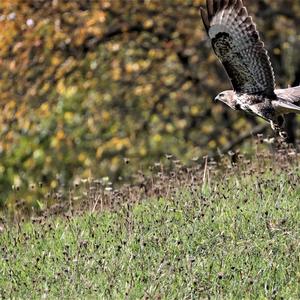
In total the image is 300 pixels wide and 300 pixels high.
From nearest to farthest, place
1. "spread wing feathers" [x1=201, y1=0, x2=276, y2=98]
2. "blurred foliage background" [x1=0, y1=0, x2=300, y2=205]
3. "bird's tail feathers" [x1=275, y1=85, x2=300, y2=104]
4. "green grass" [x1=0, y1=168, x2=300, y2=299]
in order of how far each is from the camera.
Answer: "green grass" [x1=0, y1=168, x2=300, y2=299] → "spread wing feathers" [x1=201, y1=0, x2=276, y2=98] → "bird's tail feathers" [x1=275, y1=85, x2=300, y2=104] → "blurred foliage background" [x1=0, y1=0, x2=300, y2=205]

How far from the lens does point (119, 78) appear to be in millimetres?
12961

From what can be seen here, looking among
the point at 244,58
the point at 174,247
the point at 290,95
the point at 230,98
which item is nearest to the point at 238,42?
the point at 244,58

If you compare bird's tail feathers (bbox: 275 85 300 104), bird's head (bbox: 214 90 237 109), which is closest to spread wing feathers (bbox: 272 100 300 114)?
bird's tail feathers (bbox: 275 85 300 104)

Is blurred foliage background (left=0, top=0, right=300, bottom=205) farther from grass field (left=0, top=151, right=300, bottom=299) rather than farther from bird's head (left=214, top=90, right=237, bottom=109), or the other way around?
grass field (left=0, top=151, right=300, bottom=299)

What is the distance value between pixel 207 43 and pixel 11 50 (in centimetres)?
258

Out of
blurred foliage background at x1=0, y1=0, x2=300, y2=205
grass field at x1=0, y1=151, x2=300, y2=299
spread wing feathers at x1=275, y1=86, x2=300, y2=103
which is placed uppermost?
spread wing feathers at x1=275, y1=86, x2=300, y2=103

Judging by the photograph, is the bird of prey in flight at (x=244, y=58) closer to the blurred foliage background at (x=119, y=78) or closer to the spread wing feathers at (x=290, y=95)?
the spread wing feathers at (x=290, y=95)

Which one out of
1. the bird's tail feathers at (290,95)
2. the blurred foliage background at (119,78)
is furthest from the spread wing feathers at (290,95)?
the blurred foliage background at (119,78)

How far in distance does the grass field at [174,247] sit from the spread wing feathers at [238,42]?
711 mm

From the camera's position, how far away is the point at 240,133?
13.2 m

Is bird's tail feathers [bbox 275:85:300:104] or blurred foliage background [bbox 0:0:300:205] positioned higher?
bird's tail feathers [bbox 275:85:300:104]

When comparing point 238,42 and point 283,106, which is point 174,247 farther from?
point 238,42

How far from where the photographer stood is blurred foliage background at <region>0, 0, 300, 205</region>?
12539 millimetres

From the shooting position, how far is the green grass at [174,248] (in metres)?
5.45
